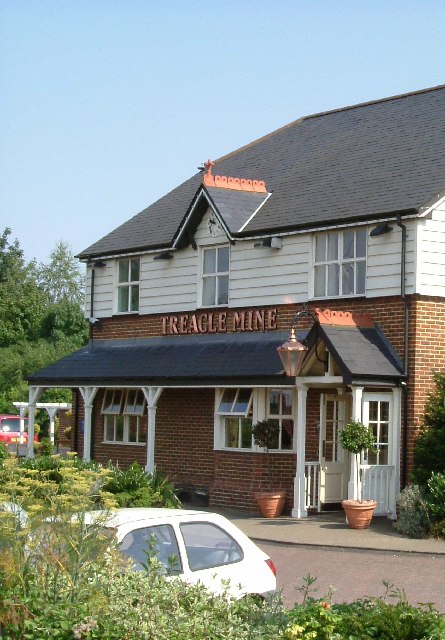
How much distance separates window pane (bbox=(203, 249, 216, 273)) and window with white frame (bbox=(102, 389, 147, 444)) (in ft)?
11.0

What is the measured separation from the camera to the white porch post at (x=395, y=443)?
21969 mm

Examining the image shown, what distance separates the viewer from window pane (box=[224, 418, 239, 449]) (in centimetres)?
2539

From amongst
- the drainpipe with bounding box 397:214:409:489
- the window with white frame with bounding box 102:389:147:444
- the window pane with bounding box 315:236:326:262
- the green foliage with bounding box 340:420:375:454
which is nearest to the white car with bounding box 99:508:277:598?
the green foliage with bounding box 340:420:375:454

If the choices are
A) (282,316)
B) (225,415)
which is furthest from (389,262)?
(225,415)

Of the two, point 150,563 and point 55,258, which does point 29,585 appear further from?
point 55,258

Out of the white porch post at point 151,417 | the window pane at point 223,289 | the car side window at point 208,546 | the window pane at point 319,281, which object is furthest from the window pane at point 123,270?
the car side window at point 208,546

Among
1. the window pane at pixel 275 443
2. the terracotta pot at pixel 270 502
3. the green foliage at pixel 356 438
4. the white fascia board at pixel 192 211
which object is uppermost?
the white fascia board at pixel 192 211

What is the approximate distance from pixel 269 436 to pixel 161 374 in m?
3.16

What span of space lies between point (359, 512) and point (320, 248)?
5695 mm

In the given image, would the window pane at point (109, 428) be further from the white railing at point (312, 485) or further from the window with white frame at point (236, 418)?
the white railing at point (312, 485)

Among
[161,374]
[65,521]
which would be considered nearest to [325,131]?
[161,374]

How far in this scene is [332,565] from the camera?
17391mm

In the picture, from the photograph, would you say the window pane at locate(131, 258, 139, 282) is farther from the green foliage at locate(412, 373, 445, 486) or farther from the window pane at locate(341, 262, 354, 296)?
the green foliage at locate(412, 373, 445, 486)

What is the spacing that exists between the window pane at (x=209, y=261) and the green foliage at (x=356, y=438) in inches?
270
